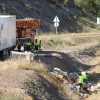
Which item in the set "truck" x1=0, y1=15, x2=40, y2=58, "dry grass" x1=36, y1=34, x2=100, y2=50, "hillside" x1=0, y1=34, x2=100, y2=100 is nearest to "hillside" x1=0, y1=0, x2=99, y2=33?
"dry grass" x1=36, y1=34, x2=100, y2=50

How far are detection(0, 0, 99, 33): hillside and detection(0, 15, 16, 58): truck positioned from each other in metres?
19.9

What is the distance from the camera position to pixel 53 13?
62531 mm

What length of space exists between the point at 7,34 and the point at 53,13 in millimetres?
33048

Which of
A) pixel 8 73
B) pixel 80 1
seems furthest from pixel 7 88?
pixel 80 1

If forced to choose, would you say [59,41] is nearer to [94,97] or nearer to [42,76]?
[94,97]

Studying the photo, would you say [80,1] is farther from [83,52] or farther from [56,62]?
[56,62]

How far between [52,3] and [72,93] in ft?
→ 151

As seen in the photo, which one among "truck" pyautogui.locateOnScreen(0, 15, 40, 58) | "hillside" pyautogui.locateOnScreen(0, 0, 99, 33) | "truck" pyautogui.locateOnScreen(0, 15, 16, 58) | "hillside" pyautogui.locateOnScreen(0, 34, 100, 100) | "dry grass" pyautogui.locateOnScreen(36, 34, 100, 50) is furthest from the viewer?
"hillside" pyautogui.locateOnScreen(0, 0, 99, 33)

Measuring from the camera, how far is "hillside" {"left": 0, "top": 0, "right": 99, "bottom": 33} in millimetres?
54531

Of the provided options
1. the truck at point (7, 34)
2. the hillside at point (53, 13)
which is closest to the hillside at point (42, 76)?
the truck at point (7, 34)

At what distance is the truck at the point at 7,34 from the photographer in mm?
28859

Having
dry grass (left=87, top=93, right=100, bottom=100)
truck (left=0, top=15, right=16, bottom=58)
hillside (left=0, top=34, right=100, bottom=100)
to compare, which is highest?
truck (left=0, top=15, right=16, bottom=58)

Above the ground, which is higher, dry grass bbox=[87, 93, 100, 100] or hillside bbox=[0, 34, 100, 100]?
hillside bbox=[0, 34, 100, 100]

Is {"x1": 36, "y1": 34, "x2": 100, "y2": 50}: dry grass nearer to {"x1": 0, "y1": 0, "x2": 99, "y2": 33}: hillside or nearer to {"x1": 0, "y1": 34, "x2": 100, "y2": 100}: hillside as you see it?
{"x1": 0, "y1": 34, "x2": 100, "y2": 100}: hillside
